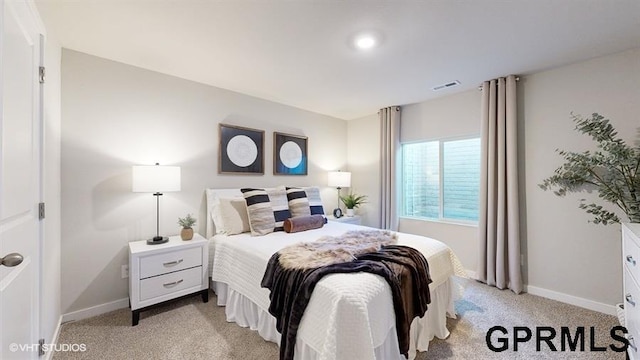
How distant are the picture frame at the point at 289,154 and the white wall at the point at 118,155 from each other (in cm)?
77

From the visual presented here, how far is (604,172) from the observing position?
2348 mm

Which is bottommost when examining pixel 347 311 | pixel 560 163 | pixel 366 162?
pixel 347 311

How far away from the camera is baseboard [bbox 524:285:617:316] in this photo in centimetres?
234

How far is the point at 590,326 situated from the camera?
84.0 inches

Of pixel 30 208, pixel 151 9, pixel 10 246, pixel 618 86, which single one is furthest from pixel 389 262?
pixel 618 86

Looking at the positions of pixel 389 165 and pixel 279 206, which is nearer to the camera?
pixel 279 206

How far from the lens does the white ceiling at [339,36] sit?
1.71 metres

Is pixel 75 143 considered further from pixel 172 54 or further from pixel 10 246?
pixel 10 246

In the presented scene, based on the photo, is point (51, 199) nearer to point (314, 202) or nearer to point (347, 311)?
point (347, 311)

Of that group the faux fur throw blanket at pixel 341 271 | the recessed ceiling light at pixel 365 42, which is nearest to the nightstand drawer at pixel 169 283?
the faux fur throw blanket at pixel 341 271

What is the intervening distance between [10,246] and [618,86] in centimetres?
443

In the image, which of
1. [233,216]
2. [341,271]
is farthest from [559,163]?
[233,216]

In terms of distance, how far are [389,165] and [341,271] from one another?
2735 millimetres

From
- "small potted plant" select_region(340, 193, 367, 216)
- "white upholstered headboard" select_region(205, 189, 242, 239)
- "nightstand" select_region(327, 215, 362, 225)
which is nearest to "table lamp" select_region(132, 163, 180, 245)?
"white upholstered headboard" select_region(205, 189, 242, 239)
